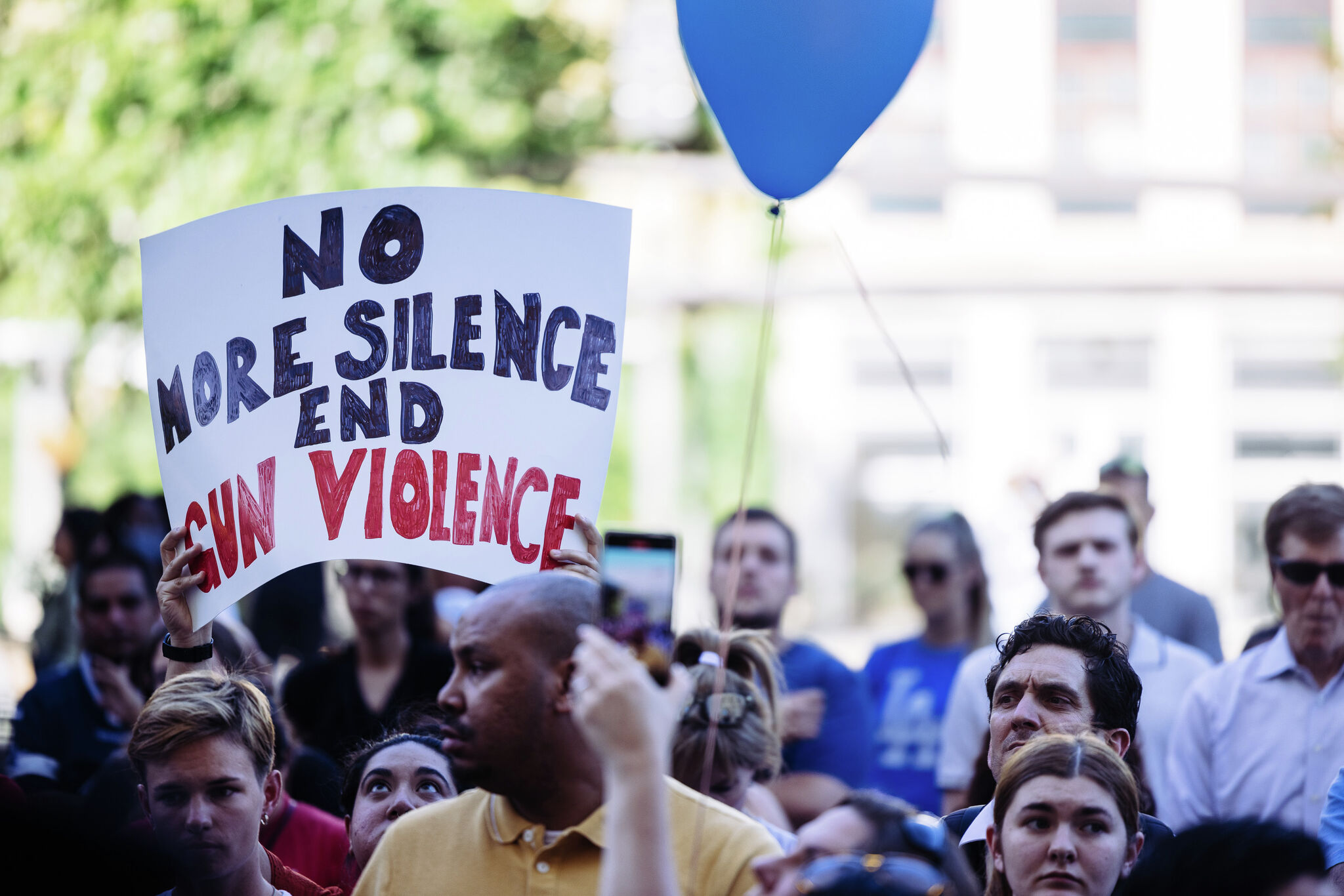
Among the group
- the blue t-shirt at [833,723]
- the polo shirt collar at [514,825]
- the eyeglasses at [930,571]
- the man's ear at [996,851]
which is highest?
the polo shirt collar at [514,825]

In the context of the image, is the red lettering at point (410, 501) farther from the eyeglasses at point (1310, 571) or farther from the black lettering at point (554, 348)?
the eyeglasses at point (1310, 571)

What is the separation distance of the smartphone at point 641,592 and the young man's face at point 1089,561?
2.29m

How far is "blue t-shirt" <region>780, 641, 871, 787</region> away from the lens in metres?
4.29

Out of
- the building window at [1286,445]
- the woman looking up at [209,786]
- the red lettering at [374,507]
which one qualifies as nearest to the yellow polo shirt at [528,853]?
the woman looking up at [209,786]

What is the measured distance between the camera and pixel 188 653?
291 centimetres

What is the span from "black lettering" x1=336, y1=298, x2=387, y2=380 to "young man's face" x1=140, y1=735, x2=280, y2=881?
77 cm

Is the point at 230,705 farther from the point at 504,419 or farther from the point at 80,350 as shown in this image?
the point at 80,350

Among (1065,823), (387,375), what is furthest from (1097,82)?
(1065,823)

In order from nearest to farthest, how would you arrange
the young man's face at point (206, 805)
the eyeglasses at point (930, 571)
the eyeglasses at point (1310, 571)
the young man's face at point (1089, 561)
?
the young man's face at point (206, 805) → the eyeglasses at point (1310, 571) → the young man's face at point (1089, 561) → the eyeglasses at point (930, 571)

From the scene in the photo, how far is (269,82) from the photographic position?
8984 mm

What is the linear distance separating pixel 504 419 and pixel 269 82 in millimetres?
6708

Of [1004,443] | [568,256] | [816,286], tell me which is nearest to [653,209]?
[816,286]

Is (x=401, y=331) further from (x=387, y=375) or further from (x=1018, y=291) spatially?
(x=1018, y=291)

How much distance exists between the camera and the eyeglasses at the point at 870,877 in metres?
1.99
